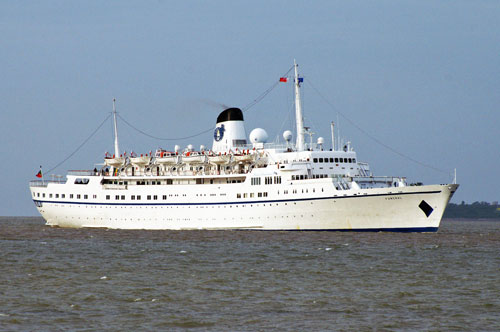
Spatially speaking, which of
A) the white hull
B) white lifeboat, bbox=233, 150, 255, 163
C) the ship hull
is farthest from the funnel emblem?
the ship hull

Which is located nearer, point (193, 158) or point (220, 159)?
point (220, 159)

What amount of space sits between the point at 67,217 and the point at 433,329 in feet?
172

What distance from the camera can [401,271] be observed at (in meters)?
31.5

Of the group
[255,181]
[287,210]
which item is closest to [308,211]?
[287,210]

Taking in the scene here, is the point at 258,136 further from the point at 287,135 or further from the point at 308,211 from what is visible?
the point at 308,211

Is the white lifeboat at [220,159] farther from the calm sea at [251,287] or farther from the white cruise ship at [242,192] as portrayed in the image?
the calm sea at [251,287]

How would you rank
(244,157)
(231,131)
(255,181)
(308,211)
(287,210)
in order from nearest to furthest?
(308,211)
(287,210)
(255,181)
(244,157)
(231,131)

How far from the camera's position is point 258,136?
63.1 meters

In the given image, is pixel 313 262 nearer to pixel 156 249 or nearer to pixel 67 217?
pixel 156 249

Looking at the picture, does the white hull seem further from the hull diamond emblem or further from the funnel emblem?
the funnel emblem

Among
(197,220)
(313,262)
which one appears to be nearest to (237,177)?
(197,220)

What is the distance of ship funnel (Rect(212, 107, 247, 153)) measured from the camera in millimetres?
65363

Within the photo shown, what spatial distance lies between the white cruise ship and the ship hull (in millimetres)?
71

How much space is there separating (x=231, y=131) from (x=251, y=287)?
130 ft
